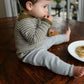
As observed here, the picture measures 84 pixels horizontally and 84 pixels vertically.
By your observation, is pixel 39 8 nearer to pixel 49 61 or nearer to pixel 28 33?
pixel 28 33

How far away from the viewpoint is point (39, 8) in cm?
62

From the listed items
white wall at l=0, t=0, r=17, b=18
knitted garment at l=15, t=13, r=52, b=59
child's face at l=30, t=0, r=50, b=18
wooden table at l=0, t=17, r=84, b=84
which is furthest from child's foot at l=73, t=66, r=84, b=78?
white wall at l=0, t=0, r=17, b=18

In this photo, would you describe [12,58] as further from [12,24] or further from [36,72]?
[12,24]

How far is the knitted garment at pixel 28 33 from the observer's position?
576mm

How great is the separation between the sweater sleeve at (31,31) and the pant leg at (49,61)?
0.07 metres

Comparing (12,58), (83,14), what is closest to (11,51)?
(12,58)

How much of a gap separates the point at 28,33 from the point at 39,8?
15 centimetres

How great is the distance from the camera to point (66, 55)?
656mm

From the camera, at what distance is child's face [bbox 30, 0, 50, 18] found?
60cm

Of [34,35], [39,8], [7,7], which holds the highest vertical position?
[7,7]

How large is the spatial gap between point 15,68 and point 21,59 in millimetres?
58

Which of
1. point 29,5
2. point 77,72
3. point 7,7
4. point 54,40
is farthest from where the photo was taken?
point 7,7

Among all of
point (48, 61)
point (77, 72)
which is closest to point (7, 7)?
point (48, 61)

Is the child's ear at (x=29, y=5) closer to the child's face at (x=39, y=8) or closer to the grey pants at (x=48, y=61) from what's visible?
the child's face at (x=39, y=8)
